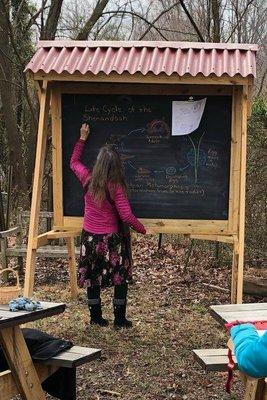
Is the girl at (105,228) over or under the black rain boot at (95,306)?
over

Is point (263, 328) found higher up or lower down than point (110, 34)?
lower down

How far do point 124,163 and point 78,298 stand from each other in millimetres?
1924

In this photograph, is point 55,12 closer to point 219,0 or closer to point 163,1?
point 219,0

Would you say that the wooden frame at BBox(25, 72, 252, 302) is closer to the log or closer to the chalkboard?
the chalkboard

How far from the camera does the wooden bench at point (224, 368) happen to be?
3338 millimetres

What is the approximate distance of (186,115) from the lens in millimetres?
5871

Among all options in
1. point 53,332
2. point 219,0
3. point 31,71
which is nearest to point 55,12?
point 219,0

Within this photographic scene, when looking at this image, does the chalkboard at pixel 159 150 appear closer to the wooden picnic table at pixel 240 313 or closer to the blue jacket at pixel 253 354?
the wooden picnic table at pixel 240 313

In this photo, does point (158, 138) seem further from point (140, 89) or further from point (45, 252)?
point (45, 252)

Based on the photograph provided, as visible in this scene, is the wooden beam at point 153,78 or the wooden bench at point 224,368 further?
the wooden beam at point 153,78

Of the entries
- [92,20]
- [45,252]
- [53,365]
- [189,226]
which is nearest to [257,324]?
[53,365]

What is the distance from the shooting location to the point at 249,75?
5.38 metres

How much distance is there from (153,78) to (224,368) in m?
2.92

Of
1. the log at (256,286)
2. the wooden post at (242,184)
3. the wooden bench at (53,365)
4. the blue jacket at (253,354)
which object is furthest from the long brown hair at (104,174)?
the blue jacket at (253,354)
